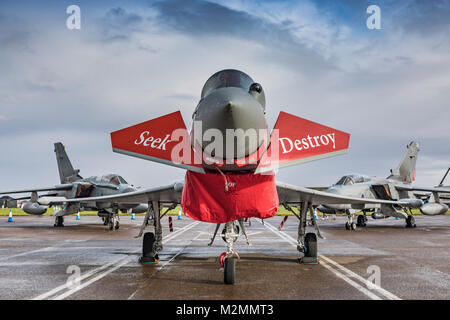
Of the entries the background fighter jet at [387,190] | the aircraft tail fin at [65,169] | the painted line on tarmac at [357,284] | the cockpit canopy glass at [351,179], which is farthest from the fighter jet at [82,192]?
the painted line on tarmac at [357,284]

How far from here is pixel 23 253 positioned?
10.8 m

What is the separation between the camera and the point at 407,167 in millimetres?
25438

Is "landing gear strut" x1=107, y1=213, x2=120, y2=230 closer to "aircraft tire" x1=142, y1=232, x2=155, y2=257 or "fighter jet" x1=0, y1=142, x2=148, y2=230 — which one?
"fighter jet" x1=0, y1=142, x2=148, y2=230

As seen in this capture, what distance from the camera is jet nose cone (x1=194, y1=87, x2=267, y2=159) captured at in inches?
178

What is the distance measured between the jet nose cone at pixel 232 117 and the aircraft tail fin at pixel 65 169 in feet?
77.6

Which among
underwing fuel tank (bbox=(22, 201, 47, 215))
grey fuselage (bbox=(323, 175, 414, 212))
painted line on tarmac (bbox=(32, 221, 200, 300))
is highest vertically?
grey fuselage (bbox=(323, 175, 414, 212))

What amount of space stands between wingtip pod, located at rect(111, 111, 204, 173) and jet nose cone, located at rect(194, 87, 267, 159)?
570mm

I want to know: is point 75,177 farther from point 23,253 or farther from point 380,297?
point 380,297

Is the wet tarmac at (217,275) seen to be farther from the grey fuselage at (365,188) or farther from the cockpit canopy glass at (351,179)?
the cockpit canopy glass at (351,179)

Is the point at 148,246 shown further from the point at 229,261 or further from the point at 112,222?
the point at 112,222

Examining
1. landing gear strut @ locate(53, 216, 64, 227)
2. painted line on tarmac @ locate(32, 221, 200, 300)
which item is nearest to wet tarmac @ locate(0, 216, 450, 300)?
painted line on tarmac @ locate(32, 221, 200, 300)

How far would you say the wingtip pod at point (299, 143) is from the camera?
544 centimetres

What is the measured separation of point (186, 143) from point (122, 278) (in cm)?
306

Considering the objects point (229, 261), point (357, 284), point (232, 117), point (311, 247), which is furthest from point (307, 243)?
point (232, 117)
